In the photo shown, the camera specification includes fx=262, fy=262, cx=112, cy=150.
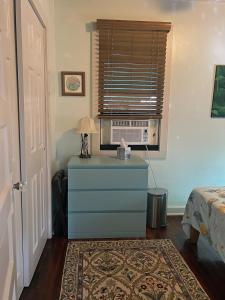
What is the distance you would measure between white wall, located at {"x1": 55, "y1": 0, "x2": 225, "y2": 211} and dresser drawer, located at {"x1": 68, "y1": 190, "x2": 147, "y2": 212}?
66 cm

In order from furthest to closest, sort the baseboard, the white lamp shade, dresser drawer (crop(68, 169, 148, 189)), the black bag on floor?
the baseboard → the white lamp shade → the black bag on floor → dresser drawer (crop(68, 169, 148, 189))

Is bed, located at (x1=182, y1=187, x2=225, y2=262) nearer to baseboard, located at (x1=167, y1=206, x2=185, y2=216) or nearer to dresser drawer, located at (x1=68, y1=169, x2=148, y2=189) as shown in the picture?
dresser drawer, located at (x1=68, y1=169, x2=148, y2=189)

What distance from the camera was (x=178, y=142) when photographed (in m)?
3.36

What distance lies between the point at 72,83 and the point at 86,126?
0.58 meters

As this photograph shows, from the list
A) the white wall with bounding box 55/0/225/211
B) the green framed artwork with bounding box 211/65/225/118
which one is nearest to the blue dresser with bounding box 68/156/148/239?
the white wall with bounding box 55/0/225/211

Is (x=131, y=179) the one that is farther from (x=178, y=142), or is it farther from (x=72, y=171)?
(x=178, y=142)

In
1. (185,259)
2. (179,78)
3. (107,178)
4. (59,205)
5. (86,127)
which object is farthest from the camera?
(179,78)

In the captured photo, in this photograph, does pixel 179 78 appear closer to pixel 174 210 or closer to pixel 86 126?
pixel 86 126

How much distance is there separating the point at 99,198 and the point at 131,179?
15.2 inches

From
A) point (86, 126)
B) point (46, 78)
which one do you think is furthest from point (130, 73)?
point (46, 78)

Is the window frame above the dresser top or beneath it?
above

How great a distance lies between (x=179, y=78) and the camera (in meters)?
3.23

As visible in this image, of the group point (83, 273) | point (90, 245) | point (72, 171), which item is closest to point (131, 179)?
point (72, 171)

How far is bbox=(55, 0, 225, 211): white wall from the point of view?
3.02 metres
